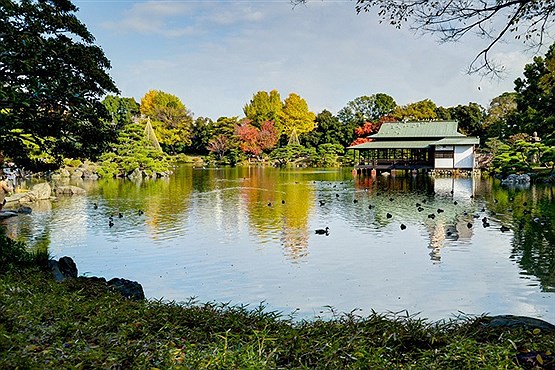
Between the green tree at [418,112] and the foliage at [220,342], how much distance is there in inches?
1689

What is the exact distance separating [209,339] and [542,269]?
23.0 ft

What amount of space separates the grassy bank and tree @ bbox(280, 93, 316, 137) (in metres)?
49.3

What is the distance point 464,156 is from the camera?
3209 cm

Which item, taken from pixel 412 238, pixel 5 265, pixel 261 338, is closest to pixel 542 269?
pixel 412 238

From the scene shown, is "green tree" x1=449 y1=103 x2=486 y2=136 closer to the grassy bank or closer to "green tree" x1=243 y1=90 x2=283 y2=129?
"green tree" x1=243 y1=90 x2=283 y2=129

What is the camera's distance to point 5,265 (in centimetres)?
542

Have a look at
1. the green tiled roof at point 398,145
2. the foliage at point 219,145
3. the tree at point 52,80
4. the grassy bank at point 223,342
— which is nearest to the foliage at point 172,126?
the foliage at point 219,145

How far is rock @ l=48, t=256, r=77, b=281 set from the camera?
5764 mm

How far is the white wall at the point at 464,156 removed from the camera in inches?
1257

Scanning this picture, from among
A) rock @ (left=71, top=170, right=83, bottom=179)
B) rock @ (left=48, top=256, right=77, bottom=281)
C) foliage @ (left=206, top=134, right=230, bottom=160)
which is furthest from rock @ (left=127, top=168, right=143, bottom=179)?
rock @ (left=48, top=256, right=77, bottom=281)

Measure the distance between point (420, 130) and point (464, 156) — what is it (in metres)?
5.11

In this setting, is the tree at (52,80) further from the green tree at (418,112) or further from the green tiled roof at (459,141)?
the green tree at (418,112)

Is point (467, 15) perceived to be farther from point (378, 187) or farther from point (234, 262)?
point (378, 187)

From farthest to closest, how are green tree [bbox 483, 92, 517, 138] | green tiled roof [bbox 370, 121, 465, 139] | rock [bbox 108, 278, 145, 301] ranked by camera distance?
green tree [bbox 483, 92, 517, 138] → green tiled roof [bbox 370, 121, 465, 139] → rock [bbox 108, 278, 145, 301]
